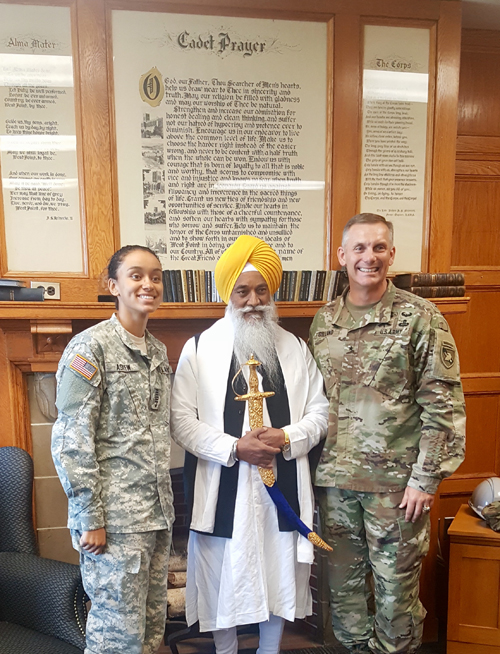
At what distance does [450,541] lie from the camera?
2209 millimetres

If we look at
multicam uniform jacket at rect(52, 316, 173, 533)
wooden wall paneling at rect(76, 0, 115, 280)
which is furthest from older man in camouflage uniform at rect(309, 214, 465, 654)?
wooden wall paneling at rect(76, 0, 115, 280)

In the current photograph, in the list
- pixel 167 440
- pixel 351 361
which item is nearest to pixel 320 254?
pixel 351 361

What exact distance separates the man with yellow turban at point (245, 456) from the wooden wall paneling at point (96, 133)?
72 centimetres

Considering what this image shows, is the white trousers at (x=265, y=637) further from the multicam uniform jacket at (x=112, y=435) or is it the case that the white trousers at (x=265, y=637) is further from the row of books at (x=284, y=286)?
the row of books at (x=284, y=286)

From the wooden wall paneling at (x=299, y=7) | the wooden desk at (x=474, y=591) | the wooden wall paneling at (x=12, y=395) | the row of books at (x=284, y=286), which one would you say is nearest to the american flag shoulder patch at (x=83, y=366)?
the row of books at (x=284, y=286)

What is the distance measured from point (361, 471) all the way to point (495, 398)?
160 cm

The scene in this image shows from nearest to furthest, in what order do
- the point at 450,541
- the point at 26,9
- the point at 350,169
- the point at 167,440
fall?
the point at 167,440
the point at 26,9
the point at 450,541
the point at 350,169

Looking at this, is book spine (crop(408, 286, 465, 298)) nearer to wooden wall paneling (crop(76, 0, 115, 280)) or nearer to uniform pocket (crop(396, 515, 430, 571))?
uniform pocket (crop(396, 515, 430, 571))

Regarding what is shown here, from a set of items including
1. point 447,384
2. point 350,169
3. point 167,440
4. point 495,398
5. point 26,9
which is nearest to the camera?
point 167,440

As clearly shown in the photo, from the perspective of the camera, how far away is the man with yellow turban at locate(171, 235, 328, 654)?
171 cm

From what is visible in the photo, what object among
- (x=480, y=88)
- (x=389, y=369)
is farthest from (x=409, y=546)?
(x=480, y=88)

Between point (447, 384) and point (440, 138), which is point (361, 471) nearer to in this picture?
point (447, 384)

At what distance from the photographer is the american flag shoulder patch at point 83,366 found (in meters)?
1.40

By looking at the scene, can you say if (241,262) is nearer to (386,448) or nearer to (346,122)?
(386,448)
